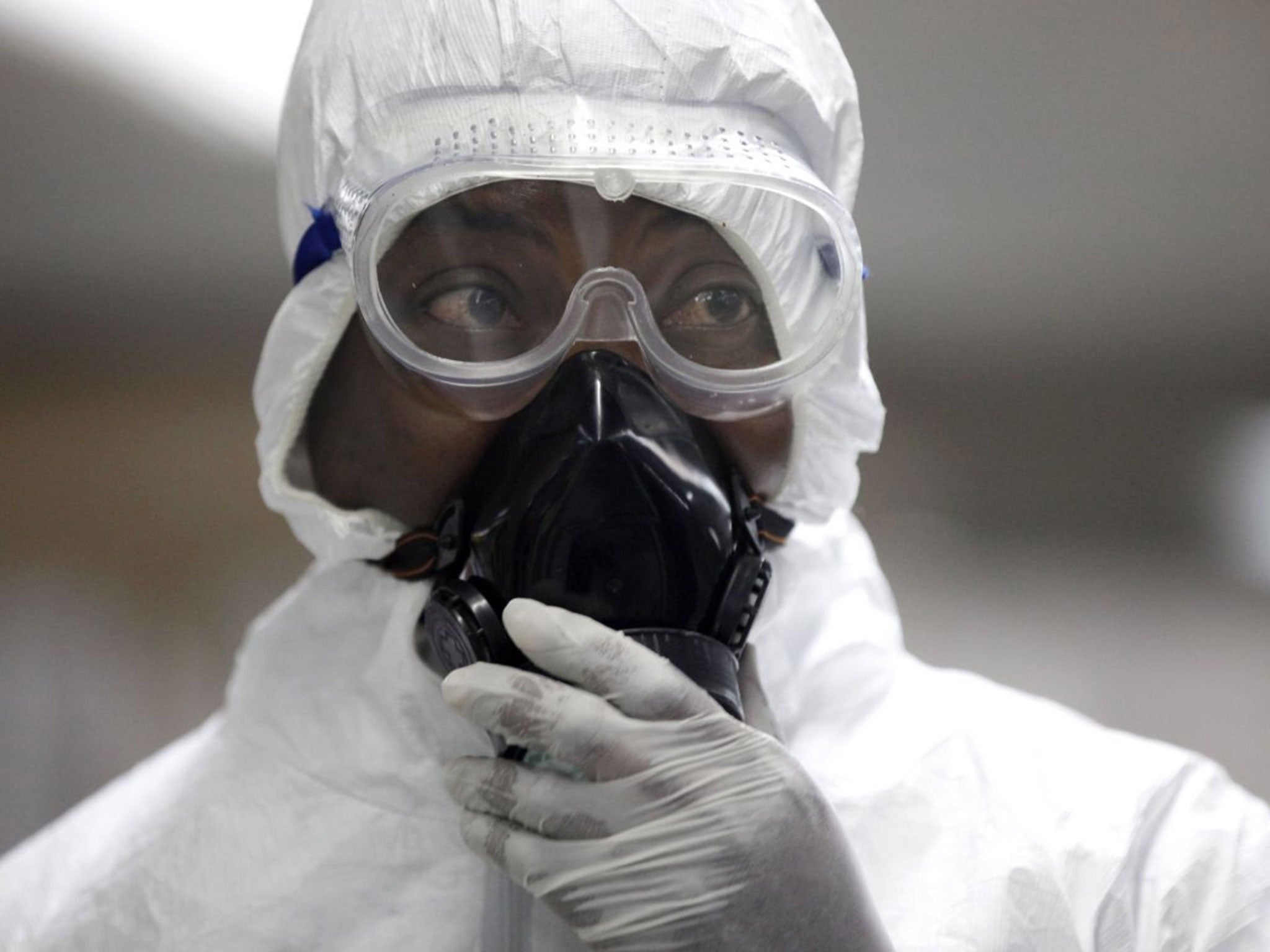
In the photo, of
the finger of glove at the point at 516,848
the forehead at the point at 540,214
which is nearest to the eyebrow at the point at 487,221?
the forehead at the point at 540,214

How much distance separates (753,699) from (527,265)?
46 cm

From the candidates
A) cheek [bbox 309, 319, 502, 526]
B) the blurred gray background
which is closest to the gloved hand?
cheek [bbox 309, 319, 502, 526]

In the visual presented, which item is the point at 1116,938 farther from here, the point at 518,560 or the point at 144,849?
the point at 144,849

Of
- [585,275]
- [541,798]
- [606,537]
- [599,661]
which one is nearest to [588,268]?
[585,275]

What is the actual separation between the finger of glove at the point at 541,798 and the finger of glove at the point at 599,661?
7 centimetres

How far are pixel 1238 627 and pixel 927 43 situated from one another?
1423 mm

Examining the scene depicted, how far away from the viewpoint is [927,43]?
1598 millimetres

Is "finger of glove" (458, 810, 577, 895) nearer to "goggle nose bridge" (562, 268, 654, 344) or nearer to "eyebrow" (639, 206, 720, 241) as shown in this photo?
"goggle nose bridge" (562, 268, 654, 344)

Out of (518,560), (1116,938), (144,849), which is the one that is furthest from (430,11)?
(1116,938)

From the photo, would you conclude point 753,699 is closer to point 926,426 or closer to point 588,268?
point 588,268

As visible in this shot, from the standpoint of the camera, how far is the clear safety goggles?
3.47ft

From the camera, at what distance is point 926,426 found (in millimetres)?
2264

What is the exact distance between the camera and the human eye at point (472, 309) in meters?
1.11

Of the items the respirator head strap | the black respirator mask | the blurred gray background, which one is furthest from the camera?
the blurred gray background
